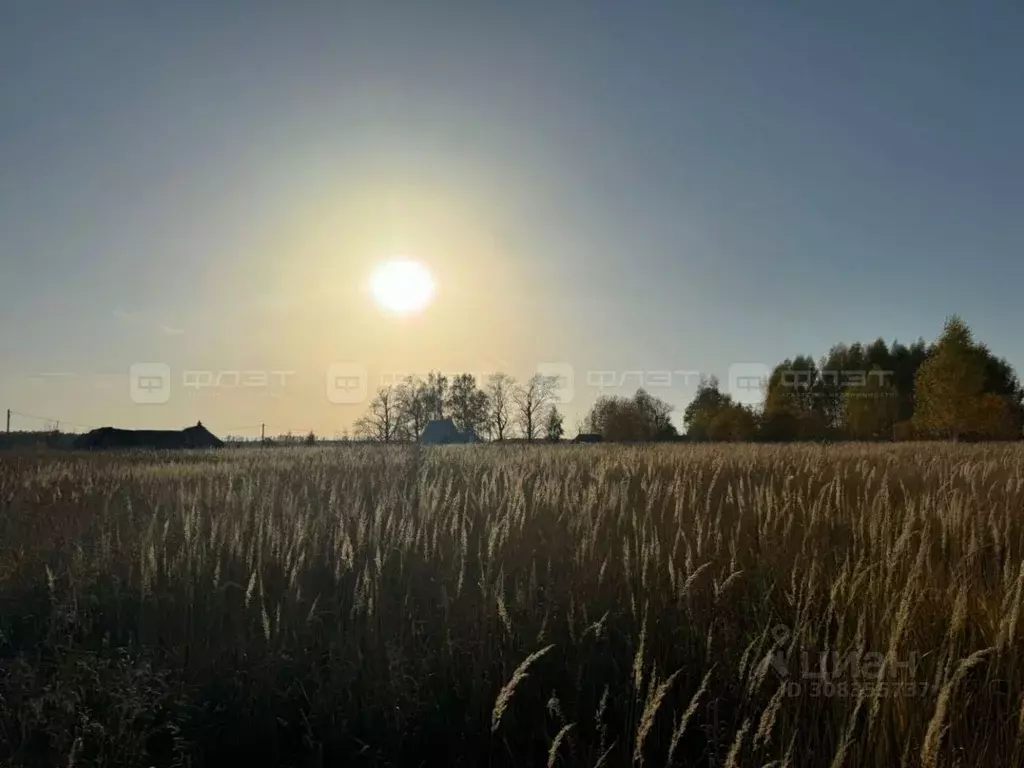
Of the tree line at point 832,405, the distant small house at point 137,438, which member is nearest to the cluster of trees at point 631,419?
the tree line at point 832,405

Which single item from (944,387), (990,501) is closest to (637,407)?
(944,387)

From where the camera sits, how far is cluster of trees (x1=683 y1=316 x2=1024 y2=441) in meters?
32.8

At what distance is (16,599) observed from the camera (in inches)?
131

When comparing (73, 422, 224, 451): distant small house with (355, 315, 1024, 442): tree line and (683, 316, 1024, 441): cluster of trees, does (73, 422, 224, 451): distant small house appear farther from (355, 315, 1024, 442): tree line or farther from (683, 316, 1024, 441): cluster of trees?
(683, 316, 1024, 441): cluster of trees

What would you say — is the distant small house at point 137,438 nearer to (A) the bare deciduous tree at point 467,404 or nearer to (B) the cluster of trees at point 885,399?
(A) the bare deciduous tree at point 467,404

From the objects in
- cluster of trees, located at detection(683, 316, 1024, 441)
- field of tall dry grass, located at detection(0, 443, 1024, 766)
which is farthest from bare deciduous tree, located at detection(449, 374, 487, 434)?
field of tall dry grass, located at detection(0, 443, 1024, 766)

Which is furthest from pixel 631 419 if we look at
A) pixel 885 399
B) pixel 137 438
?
pixel 137 438

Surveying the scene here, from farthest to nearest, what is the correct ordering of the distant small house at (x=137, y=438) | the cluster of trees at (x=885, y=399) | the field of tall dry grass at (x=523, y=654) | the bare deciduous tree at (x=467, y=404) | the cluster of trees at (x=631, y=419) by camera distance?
the bare deciduous tree at (x=467, y=404) → the cluster of trees at (x=631, y=419) → the distant small house at (x=137, y=438) → the cluster of trees at (x=885, y=399) → the field of tall dry grass at (x=523, y=654)

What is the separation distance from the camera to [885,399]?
155ft

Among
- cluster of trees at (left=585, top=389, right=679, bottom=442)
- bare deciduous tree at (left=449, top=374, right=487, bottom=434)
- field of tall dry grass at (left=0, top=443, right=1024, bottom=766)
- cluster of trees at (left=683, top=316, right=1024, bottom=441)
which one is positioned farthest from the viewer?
bare deciduous tree at (left=449, top=374, right=487, bottom=434)

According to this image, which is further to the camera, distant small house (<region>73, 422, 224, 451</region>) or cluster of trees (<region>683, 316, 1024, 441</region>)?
distant small house (<region>73, 422, 224, 451</region>)

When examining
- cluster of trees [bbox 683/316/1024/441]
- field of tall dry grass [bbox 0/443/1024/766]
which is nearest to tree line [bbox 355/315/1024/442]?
cluster of trees [bbox 683/316/1024/441]

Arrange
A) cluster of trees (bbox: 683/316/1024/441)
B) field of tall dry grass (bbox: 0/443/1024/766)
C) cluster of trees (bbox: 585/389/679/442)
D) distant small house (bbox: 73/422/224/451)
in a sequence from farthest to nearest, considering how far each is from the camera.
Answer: cluster of trees (bbox: 585/389/679/442) → distant small house (bbox: 73/422/224/451) → cluster of trees (bbox: 683/316/1024/441) → field of tall dry grass (bbox: 0/443/1024/766)

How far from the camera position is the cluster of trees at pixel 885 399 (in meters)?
32.8
